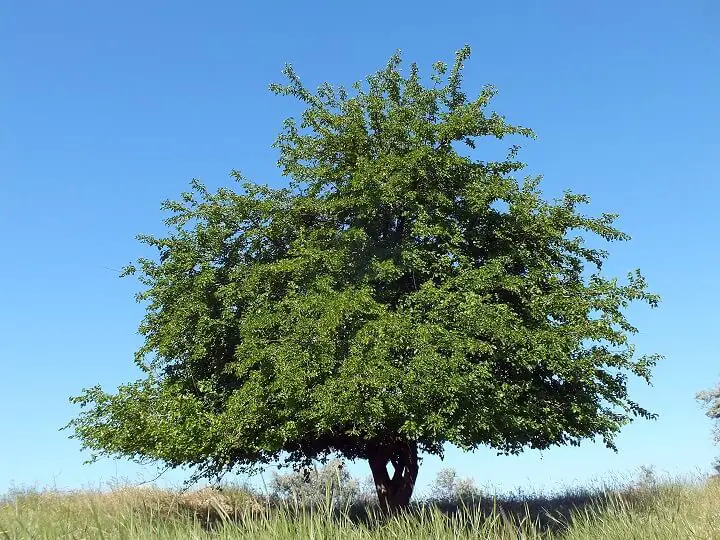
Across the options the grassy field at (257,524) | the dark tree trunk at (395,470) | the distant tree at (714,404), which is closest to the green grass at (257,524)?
the grassy field at (257,524)

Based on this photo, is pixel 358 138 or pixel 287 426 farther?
pixel 358 138

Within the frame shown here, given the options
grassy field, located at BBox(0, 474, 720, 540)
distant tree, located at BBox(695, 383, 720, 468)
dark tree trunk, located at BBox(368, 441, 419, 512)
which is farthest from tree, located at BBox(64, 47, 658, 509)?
distant tree, located at BBox(695, 383, 720, 468)

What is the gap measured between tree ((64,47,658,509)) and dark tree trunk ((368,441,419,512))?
0.43 feet

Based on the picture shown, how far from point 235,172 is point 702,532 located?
17.4 metres

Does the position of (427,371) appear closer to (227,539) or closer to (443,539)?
(443,539)

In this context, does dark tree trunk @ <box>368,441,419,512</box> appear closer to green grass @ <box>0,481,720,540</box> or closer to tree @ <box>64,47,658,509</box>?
tree @ <box>64,47,658,509</box>

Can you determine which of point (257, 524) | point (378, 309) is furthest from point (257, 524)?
point (378, 309)

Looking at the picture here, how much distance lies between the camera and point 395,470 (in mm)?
23500

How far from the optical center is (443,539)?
9.59 meters

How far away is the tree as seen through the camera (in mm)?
16516

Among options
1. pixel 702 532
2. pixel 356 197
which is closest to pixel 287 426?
pixel 356 197

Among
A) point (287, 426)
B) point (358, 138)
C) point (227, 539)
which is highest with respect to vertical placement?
point (358, 138)

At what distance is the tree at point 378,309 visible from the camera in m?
16.5

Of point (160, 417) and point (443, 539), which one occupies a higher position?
point (160, 417)
